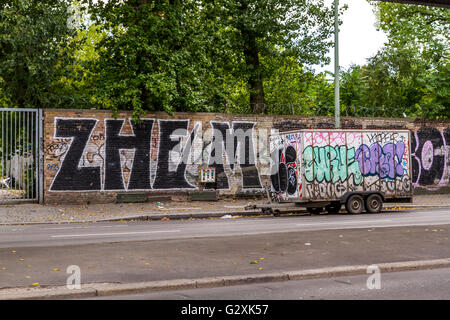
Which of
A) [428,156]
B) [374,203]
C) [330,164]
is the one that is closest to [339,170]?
[330,164]

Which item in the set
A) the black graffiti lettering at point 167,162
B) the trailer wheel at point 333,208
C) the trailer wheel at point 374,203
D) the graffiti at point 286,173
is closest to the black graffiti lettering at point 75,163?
the black graffiti lettering at point 167,162

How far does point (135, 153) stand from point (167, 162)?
137 centimetres

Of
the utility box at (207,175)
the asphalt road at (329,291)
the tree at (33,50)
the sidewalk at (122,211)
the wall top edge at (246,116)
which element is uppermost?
the tree at (33,50)

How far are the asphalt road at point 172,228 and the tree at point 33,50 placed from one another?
754 cm

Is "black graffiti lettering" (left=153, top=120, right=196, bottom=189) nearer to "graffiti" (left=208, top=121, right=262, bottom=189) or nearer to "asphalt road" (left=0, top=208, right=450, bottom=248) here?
"graffiti" (left=208, top=121, right=262, bottom=189)

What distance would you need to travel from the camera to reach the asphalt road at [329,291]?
6.75 m

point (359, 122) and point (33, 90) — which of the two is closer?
point (33, 90)

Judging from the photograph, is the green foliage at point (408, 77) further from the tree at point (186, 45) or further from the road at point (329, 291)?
the road at point (329, 291)

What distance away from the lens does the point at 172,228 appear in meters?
14.5

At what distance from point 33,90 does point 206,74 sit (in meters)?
6.92

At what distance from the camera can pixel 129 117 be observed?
2172 cm
